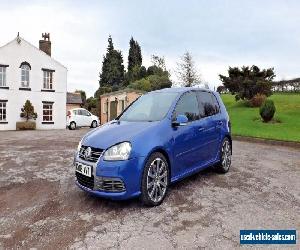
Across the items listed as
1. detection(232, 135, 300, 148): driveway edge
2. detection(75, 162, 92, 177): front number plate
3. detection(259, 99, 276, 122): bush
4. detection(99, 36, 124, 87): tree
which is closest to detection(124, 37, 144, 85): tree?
detection(99, 36, 124, 87): tree

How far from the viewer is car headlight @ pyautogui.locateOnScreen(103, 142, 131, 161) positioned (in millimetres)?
4469

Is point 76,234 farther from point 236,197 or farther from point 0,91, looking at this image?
point 0,91

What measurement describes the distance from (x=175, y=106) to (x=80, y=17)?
8190 mm

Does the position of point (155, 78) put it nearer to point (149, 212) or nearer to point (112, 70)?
point (112, 70)

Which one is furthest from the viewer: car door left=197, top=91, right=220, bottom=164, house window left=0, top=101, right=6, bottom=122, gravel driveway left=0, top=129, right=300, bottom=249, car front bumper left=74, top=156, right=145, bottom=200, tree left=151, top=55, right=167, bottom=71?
tree left=151, top=55, right=167, bottom=71

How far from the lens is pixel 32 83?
1072 inches

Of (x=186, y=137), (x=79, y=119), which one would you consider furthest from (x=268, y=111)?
(x=186, y=137)

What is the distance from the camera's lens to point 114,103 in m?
29.9

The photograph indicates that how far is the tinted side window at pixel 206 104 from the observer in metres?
6.34

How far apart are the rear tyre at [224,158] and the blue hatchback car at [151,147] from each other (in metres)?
0.33

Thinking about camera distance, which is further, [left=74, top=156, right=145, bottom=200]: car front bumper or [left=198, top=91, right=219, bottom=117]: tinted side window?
[left=198, top=91, right=219, bottom=117]: tinted side window

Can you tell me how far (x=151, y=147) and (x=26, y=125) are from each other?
77.7 feet

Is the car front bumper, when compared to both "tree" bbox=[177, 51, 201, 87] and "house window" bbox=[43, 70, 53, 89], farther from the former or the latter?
"tree" bbox=[177, 51, 201, 87]

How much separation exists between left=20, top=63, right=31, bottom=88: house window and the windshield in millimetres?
23312
